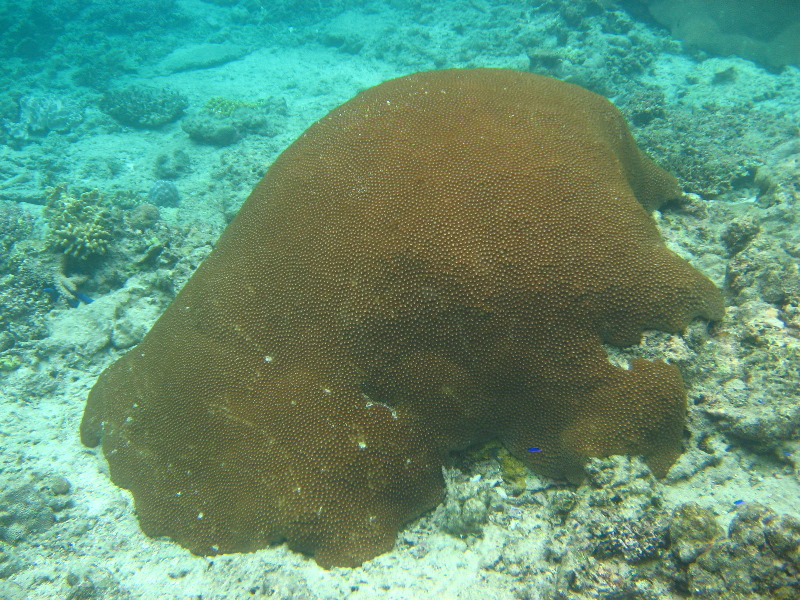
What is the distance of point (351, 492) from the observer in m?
2.98

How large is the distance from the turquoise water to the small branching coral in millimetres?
31

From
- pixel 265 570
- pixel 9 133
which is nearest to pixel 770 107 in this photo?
pixel 265 570

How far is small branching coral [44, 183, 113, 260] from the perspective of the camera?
18.6 feet

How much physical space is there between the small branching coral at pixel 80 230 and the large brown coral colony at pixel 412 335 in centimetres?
361

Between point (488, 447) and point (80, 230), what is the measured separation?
6.51 m

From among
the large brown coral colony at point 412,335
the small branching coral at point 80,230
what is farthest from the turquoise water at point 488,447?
the large brown coral colony at point 412,335

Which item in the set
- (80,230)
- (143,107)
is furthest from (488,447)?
(143,107)

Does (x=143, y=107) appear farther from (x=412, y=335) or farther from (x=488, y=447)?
(x=488, y=447)

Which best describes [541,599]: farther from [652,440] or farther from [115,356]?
[115,356]

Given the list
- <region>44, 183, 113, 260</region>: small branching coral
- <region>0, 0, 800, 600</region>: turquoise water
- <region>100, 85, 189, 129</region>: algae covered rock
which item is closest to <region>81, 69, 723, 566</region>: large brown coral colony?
Answer: <region>0, 0, 800, 600</region>: turquoise water

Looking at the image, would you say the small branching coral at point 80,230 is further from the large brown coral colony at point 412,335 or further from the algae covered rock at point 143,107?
the algae covered rock at point 143,107

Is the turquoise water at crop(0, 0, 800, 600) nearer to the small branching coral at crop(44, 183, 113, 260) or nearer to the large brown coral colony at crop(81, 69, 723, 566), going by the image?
the small branching coral at crop(44, 183, 113, 260)

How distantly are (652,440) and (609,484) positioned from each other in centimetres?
47

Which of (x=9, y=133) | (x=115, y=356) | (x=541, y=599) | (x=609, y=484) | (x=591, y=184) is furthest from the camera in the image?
(x=9, y=133)
